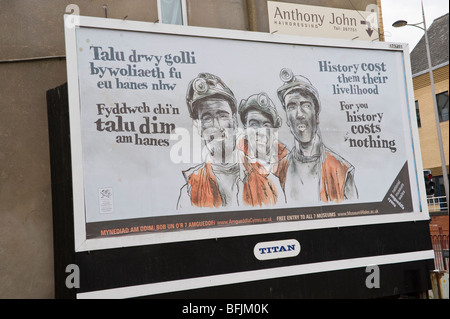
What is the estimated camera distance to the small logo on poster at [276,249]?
218 inches

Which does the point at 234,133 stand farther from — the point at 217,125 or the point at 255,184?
the point at 255,184

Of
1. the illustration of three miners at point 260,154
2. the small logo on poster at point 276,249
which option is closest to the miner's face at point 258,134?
the illustration of three miners at point 260,154

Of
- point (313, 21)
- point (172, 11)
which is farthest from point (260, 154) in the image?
point (313, 21)

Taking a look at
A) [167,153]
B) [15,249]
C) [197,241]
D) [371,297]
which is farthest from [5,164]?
[371,297]

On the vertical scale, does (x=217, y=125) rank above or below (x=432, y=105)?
below

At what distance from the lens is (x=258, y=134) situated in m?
5.79

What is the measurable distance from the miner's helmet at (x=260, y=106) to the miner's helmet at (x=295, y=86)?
0.18 m

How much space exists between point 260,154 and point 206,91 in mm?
971

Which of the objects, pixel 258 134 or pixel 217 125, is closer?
pixel 217 125

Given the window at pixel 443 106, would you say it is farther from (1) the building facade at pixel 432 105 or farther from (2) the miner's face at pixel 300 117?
(2) the miner's face at pixel 300 117

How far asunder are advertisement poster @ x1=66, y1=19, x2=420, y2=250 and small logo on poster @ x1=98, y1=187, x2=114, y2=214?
0.03 ft

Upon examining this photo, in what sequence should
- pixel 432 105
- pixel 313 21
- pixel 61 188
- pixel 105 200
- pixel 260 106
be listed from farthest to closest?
pixel 432 105, pixel 313 21, pixel 260 106, pixel 61 188, pixel 105 200

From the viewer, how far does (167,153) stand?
5324 millimetres

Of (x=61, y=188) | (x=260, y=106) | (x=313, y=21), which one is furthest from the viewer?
(x=313, y=21)
